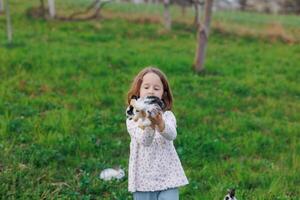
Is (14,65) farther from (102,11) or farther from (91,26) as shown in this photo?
(102,11)

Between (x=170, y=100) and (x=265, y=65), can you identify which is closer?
(x=170, y=100)

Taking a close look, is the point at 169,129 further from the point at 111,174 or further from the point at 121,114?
the point at 121,114

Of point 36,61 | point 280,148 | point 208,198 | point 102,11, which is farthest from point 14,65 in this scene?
point 102,11

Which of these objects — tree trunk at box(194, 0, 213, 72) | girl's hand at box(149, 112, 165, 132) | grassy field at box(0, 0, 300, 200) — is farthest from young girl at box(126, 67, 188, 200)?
tree trunk at box(194, 0, 213, 72)

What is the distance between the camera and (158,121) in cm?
408

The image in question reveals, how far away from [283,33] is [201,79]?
757 centimetres

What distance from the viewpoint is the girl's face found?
14.2 ft

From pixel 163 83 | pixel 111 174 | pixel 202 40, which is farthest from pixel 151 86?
Answer: pixel 202 40

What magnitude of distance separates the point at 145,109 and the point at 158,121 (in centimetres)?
14

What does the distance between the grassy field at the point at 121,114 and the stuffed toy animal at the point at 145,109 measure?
7.10 feet

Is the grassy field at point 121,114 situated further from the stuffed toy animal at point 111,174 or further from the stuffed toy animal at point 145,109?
the stuffed toy animal at point 145,109

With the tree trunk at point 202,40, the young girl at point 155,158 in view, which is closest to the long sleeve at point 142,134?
the young girl at point 155,158

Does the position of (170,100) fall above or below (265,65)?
above

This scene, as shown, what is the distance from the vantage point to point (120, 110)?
365 inches
